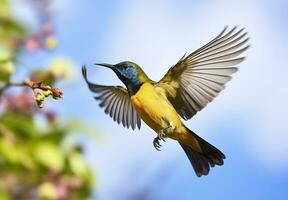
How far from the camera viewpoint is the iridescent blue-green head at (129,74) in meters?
1.11

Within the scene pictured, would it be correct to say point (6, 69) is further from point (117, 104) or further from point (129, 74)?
point (129, 74)

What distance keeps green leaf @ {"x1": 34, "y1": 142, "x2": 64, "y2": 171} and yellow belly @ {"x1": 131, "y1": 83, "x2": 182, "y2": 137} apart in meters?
1.82

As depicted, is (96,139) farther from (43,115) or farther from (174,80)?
(174,80)

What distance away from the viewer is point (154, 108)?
3.79ft

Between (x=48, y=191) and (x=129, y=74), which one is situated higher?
(x=48, y=191)

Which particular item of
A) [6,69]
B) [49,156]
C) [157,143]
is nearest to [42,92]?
[157,143]

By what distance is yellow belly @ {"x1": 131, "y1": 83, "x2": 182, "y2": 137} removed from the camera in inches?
43.5

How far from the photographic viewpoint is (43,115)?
2967mm

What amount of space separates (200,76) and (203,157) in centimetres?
18

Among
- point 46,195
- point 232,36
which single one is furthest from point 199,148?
point 46,195

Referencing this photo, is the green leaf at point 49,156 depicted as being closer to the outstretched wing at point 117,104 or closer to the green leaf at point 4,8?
the green leaf at point 4,8

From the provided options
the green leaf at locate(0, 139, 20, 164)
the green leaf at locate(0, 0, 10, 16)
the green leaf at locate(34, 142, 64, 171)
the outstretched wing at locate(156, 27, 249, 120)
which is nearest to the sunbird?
the outstretched wing at locate(156, 27, 249, 120)

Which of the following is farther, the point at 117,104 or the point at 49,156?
the point at 49,156

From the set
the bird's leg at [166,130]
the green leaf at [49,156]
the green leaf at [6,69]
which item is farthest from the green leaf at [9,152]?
the bird's leg at [166,130]
